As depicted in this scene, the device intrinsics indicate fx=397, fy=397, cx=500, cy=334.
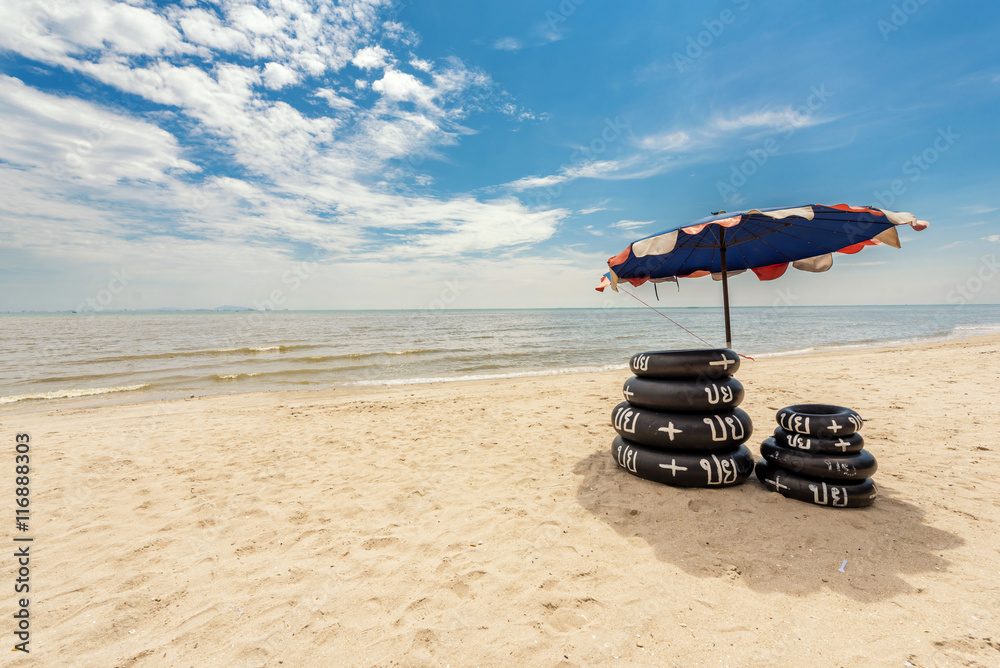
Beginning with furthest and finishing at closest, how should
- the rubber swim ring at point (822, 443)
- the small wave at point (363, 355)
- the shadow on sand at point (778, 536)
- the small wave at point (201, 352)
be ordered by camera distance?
1. the small wave at point (363, 355)
2. the small wave at point (201, 352)
3. the rubber swim ring at point (822, 443)
4. the shadow on sand at point (778, 536)

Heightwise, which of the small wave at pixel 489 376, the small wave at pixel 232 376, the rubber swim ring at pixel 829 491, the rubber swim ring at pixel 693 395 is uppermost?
the rubber swim ring at pixel 693 395

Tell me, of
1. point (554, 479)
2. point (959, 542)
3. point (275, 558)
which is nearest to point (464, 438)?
point (554, 479)

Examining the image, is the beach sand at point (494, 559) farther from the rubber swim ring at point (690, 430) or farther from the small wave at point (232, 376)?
the small wave at point (232, 376)

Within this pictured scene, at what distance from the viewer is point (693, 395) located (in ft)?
14.7

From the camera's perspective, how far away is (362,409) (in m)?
10.0

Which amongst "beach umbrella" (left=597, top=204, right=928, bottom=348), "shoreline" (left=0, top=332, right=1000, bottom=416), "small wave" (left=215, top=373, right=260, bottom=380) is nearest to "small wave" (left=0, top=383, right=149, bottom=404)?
"shoreline" (left=0, top=332, right=1000, bottom=416)

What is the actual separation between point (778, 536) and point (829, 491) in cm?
95

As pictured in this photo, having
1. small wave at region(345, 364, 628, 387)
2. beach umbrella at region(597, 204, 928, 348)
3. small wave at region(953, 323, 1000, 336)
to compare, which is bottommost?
small wave at region(953, 323, 1000, 336)

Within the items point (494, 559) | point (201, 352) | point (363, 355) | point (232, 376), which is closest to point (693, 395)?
point (494, 559)

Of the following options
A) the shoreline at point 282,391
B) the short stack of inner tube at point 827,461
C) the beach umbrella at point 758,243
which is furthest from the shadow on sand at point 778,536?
the shoreline at point 282,391

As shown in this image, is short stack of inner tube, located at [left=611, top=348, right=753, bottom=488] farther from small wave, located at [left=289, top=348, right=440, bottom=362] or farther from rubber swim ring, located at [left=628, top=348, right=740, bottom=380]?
small wave, located at [left=289, top=348, right=440, bottom=362]

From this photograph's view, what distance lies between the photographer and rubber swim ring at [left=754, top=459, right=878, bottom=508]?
4.07 metres

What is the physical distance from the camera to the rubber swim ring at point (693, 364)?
14.9ft

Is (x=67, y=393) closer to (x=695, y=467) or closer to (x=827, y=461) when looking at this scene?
(x=695, y=467)
